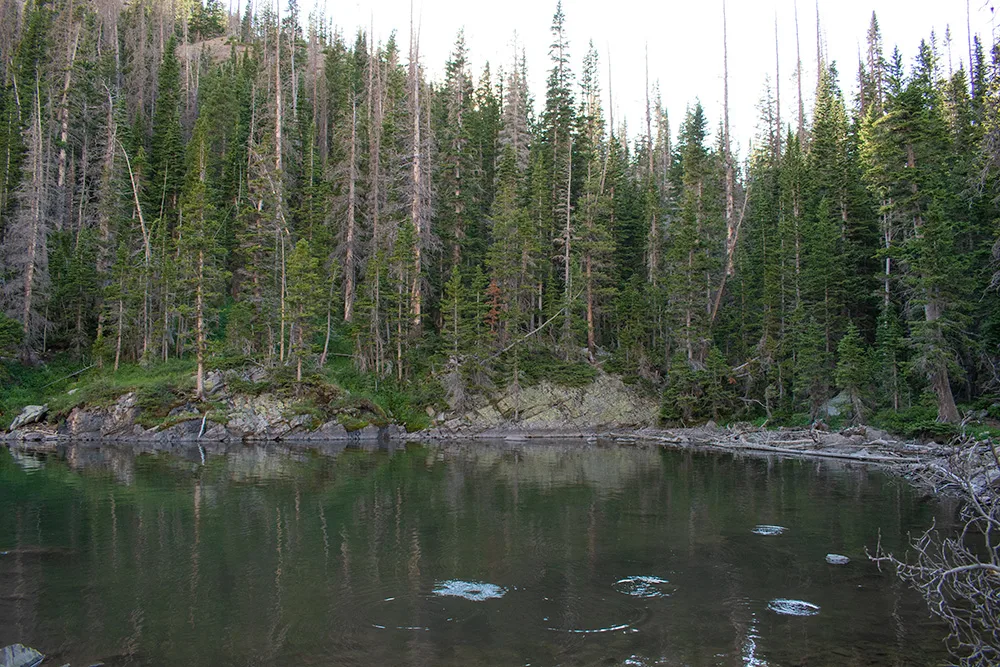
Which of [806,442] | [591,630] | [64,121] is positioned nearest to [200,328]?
[64,121]

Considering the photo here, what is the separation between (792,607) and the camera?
9859 millimetres

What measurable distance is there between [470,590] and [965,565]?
6.89 meters

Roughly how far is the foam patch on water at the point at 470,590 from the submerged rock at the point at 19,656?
5.23m

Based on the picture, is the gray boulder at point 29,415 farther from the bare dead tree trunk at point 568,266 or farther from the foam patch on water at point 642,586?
the foam patch on water at point 642,586

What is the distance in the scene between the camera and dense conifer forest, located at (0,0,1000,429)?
33.1 meters

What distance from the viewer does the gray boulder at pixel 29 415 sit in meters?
34.9

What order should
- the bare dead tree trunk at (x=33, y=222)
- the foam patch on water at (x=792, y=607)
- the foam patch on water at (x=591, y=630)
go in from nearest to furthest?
the foam patch on water at (x=591, y=630) < the foam patch on water at (x=792, y=607) < the bare dead tree trunk at (x=33, y=222)

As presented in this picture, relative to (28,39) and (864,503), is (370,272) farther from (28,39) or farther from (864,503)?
(28,39)

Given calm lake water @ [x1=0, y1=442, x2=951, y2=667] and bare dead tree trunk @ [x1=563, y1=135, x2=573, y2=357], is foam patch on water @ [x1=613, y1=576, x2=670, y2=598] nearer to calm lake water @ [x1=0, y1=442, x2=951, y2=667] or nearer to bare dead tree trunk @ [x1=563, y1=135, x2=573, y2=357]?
calm lake water @ [x1=0, y1=442, x2=951, y2=667]

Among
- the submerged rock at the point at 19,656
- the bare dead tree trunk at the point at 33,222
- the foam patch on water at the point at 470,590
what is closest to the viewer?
the submerged rock at the point at 19,656

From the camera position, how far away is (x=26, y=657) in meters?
7.50

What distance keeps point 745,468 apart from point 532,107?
4846 cm

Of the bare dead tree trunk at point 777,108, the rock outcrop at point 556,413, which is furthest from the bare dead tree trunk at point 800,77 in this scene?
the rock outcrop at point 556,413

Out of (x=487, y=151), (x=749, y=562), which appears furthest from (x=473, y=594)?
(x=487, y=151)
